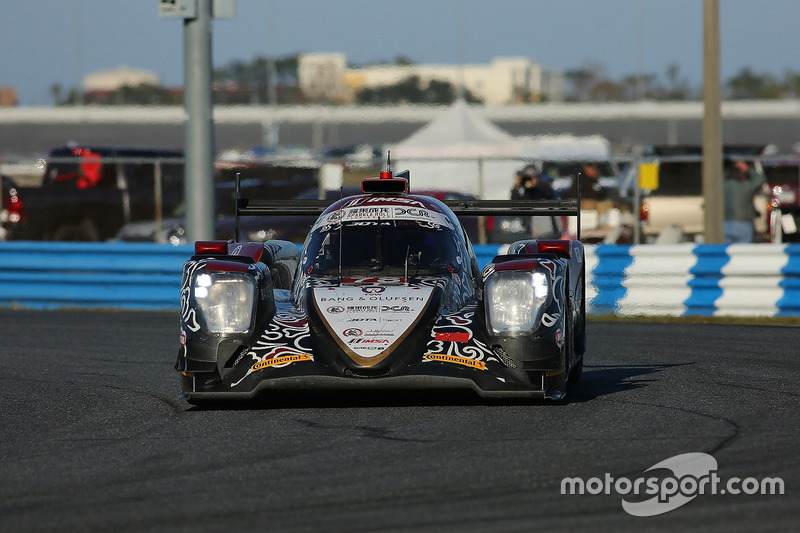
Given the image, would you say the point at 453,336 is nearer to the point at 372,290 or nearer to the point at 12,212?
the point at 372,290

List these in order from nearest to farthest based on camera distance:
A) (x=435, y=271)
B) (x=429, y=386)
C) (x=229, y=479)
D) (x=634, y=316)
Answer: (x=229, y=479) → (x=429, y=386) → (x=435, y=271) → (x=634, y=316)

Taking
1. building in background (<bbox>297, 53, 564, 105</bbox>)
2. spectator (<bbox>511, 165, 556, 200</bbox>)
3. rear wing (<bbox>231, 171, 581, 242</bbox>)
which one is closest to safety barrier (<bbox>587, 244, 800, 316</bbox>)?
spectator (<bbox>511, 165, 556, 200</bbox>)

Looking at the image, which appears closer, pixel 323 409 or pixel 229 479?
pixel 229 479

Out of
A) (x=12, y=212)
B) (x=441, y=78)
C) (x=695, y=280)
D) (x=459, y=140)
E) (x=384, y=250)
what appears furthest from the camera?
(x=441, y=78)

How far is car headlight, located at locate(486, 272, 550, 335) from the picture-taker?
733 centimetres

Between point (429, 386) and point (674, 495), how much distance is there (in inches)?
94.2

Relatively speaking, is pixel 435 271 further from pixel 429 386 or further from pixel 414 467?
pixel 414 467

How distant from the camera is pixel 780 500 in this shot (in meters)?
4.77

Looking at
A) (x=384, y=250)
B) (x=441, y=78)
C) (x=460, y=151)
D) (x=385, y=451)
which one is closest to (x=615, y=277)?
(x=384, y=250)

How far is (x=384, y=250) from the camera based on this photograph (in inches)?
328

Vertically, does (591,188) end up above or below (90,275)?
above

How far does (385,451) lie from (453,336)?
147 centimetres

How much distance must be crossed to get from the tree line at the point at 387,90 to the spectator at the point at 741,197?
652 inches

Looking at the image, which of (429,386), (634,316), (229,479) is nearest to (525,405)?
(429,386)
